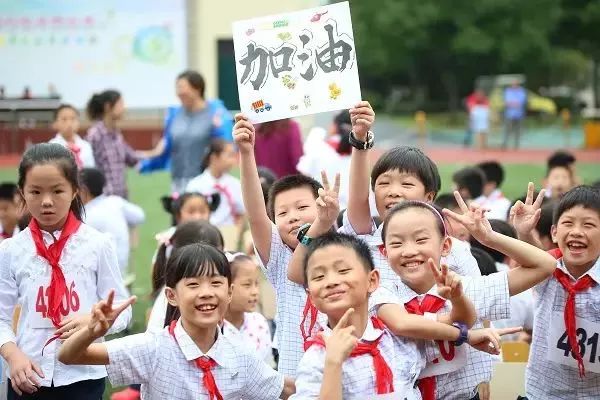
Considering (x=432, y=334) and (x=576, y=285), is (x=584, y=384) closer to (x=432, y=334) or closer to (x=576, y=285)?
(x=576, y=285)

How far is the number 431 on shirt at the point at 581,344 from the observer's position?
475 cm

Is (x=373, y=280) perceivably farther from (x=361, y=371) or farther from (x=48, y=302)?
(x=48, y=302)

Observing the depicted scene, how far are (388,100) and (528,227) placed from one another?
50108 mm

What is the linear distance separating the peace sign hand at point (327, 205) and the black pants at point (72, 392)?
4.30 feet

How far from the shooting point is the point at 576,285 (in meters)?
4.80

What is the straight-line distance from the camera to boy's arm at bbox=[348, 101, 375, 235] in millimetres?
4734

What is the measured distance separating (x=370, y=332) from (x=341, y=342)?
27 centimetres

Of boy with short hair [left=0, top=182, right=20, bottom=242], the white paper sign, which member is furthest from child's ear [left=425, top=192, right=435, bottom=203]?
boy with short hair [left=0, top=182, right=20, bottom=242]

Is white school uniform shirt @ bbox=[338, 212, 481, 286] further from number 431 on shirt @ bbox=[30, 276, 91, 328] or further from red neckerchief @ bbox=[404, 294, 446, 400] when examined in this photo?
number 431 on shirt @ bbox=[30, 276, 91, 328]

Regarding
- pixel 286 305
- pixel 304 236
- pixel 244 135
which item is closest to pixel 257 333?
pixel 286 305

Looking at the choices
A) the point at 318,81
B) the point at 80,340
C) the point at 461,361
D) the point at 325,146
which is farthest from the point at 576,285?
the point at 325,146

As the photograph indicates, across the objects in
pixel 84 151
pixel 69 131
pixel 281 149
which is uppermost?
pixel 69 131

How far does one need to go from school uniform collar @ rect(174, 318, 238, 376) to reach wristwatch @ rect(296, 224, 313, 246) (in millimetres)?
496

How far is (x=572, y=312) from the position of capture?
15.6ft
